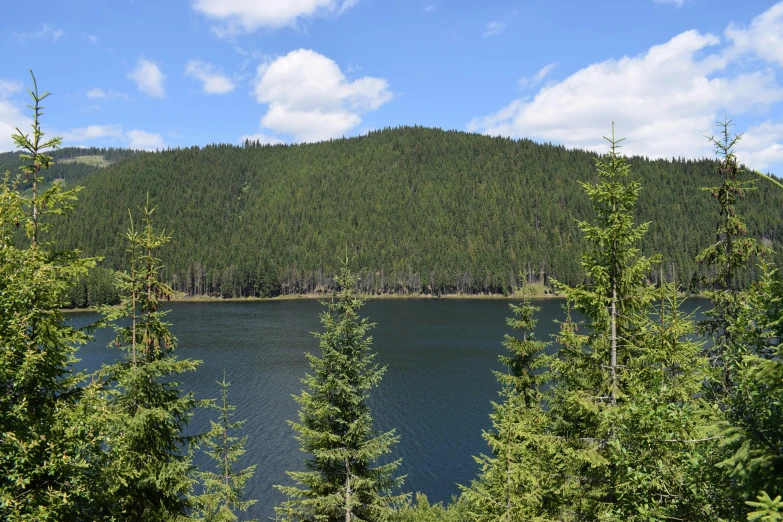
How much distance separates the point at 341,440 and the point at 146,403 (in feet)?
21.6

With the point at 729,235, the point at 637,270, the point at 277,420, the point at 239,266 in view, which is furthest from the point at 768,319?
the point at 239,266

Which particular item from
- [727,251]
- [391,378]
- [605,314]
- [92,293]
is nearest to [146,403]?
[605,314]

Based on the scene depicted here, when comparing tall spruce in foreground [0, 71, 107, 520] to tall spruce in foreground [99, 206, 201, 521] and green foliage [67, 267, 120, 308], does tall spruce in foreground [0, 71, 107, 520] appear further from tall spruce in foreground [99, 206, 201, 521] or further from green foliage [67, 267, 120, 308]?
green foliage [67, 267, 120, 308]

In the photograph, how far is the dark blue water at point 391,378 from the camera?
43.5 meters

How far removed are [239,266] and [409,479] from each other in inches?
6528

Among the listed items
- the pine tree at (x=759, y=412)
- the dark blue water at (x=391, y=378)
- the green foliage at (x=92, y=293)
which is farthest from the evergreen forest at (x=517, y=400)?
the green foliage at (x=92, y=293)

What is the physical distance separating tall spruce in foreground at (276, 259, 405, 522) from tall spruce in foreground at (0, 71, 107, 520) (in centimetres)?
750

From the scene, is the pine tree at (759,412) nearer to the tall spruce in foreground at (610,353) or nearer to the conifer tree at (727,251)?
the tall spruce in foreground at (610,353)

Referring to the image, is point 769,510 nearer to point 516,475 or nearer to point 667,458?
point 667,458

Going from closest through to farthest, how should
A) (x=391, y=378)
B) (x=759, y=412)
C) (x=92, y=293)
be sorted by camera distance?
1. (x=759, y=412)
2. (x=391, y=378)
3. (x=92, y=293)

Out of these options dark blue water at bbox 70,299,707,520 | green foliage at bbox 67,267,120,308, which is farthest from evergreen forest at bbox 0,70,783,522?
green foliage at bbox 67,267,120,308

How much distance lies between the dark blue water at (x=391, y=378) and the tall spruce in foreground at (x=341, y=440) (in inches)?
695

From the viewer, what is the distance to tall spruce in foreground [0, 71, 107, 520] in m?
8.11

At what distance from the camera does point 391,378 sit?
6912cm
